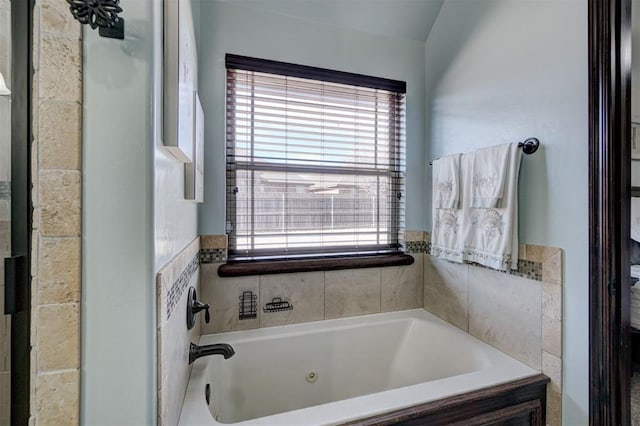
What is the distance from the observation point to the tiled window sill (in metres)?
1.73

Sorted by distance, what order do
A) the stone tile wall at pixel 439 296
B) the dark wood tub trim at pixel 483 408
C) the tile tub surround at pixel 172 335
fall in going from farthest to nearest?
1. the stone tile wall at pixel 439 296
2. the dark wood tub trim at pixel 483 408
3. the tile tub surround at pixel 172 335

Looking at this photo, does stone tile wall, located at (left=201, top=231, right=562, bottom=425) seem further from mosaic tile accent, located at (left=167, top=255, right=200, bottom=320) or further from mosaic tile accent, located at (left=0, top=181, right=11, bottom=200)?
mosaic tile accent, located at (left=0, top=181, right=11, bottom=200)

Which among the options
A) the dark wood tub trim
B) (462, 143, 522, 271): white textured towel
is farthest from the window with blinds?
the dark wood tub trim

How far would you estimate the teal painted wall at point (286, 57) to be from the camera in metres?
1.71

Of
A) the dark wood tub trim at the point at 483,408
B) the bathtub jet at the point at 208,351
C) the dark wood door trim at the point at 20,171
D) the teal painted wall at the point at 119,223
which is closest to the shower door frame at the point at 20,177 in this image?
the dark wood door trim at the point at 20,171

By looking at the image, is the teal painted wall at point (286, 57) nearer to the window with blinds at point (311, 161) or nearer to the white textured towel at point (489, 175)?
the window with blinds at point (311, 161)

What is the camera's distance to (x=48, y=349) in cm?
69

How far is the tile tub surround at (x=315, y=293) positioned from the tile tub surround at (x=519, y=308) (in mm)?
278

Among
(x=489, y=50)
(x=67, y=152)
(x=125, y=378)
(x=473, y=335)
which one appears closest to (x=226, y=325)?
(x=125, y=378)

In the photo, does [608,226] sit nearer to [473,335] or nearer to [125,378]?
[473,335]

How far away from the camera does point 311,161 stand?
192cm

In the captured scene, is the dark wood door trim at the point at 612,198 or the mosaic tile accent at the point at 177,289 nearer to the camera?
the mosaic tile accent at the point at 177,289

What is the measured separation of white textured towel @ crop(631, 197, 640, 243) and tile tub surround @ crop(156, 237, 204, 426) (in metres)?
1.76

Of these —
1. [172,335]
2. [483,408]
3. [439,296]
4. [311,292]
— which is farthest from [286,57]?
[483,408]
